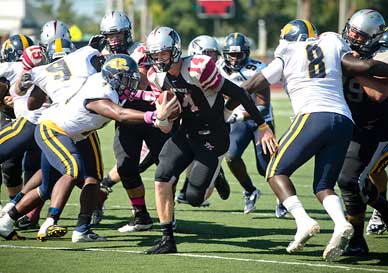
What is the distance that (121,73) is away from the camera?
7.70m

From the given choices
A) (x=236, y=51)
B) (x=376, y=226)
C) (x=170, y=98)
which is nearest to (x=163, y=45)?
(x=170, y=98)

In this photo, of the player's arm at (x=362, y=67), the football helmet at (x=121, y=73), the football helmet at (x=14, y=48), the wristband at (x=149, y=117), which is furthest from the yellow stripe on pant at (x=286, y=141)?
the football helmet at (x=14, y=48)

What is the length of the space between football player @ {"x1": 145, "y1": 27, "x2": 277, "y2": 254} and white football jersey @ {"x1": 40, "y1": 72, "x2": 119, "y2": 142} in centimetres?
43

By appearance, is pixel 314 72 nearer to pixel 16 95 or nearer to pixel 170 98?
pixel 170 98

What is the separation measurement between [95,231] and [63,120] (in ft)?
4.48

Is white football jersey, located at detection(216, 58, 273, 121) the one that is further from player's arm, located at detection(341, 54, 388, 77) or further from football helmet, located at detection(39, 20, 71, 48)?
player's arm, located at detection(341, 54, 388, 77)

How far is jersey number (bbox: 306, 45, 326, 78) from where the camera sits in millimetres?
7215

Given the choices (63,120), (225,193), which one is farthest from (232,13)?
(63,120)

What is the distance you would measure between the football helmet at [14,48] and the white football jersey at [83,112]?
181 centimetres

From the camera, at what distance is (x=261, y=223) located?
31.2ft

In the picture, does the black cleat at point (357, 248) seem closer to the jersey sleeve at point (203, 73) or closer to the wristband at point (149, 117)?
the jersey sleeve at point (203, 73)

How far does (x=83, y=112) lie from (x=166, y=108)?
99cm

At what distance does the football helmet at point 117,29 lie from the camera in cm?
905

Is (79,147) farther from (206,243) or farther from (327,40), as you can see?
(327,40)
